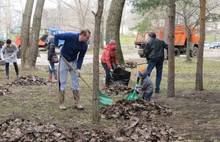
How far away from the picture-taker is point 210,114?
682 cm

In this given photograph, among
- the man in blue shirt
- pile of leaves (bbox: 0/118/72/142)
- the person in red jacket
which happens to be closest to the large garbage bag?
the person in red jacket

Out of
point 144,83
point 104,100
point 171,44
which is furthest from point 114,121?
point 171,44

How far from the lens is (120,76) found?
9.88 metres

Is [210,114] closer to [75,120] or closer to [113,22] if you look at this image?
[75,120]

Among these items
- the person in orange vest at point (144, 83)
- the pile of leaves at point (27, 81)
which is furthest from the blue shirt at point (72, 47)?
the pile of leaves at point (27, 81)

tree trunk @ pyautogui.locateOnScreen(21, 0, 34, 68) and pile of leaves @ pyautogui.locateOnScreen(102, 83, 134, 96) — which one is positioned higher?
tree trunk @ pyautogui.locateOnScreen(21, 0, 34, 68)

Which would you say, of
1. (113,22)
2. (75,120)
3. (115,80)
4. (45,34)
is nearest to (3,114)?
(75,120)

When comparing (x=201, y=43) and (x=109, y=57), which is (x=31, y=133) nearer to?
(x=109, y=57)

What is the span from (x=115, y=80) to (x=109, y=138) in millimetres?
5119

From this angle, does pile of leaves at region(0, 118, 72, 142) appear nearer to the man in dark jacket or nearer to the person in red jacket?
the person in red jacket

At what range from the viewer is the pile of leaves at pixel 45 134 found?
4.70 m

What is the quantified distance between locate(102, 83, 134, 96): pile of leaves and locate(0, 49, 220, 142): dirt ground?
341 mm

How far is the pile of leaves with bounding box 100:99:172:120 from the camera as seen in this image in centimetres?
648

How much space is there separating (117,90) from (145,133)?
4341mm
